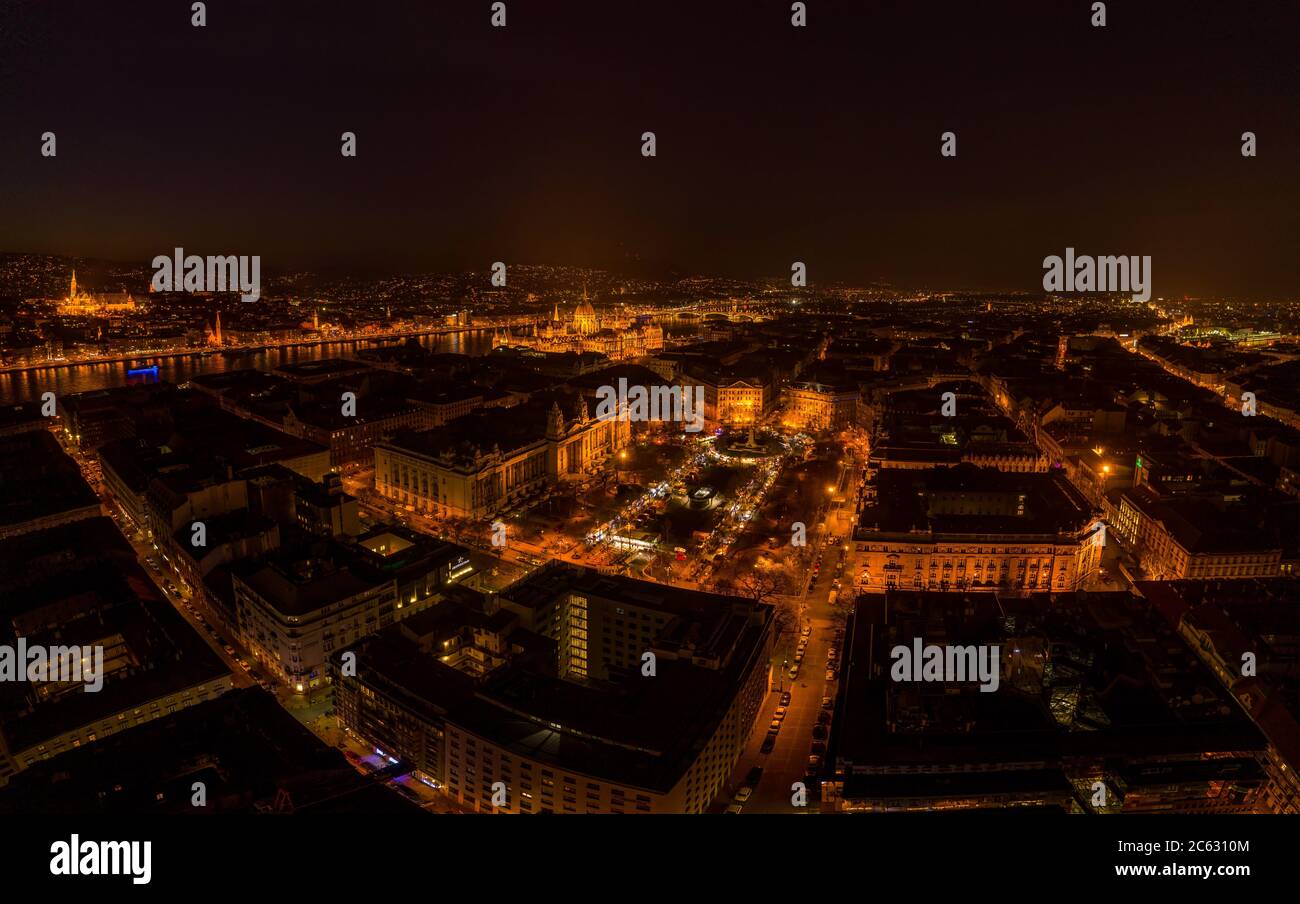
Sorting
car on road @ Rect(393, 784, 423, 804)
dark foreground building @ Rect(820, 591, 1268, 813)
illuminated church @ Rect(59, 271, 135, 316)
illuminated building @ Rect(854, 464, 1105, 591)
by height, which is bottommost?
car on road @ Rect(393, 784, 423, 804)

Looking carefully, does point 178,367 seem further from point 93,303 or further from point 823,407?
point 823,407

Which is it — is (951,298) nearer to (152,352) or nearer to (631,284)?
(631,284)

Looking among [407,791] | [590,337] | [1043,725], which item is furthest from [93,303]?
[1043,725]

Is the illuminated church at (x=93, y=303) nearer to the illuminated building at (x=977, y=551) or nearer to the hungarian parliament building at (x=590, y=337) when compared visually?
the hungarian parliament building at (x=590, y=337)

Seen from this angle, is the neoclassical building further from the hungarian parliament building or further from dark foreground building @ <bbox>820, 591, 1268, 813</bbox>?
the hungarian parliament building

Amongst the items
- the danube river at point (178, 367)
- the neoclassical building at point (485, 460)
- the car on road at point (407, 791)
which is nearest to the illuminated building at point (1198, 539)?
the neoclassical building at point (485, 460)

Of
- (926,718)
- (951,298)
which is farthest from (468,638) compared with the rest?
Result: (951,298)

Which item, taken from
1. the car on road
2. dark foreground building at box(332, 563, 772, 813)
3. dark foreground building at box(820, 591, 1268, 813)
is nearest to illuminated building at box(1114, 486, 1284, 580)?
dark foreground building at box(820, 591, 1268, 813)
